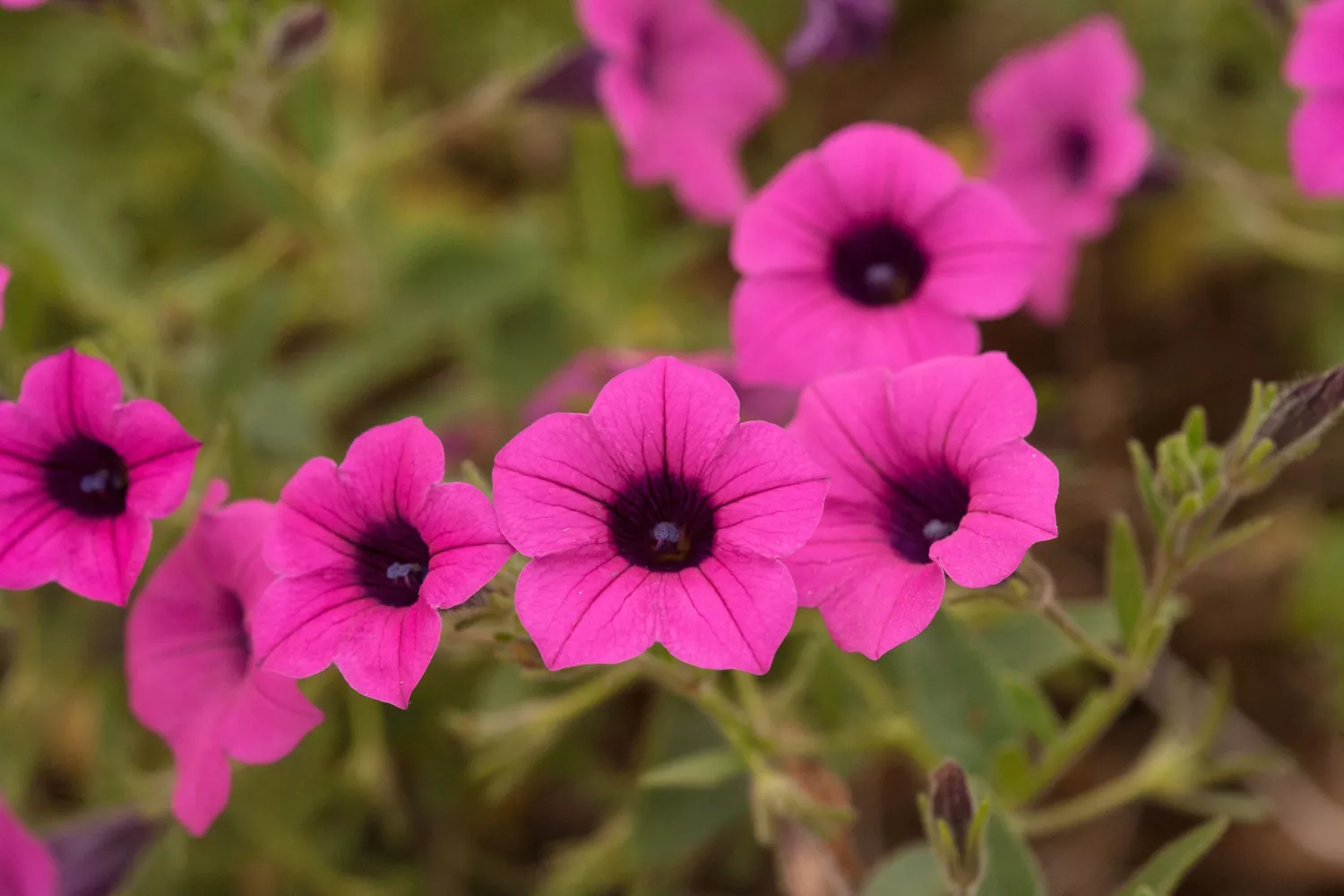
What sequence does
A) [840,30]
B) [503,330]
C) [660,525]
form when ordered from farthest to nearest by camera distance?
[503,330] → [840,30] → [660,525]

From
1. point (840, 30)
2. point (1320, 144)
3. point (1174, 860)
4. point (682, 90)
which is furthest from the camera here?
point (682, 90)

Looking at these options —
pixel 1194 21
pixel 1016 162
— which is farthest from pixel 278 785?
pixel 1194 21

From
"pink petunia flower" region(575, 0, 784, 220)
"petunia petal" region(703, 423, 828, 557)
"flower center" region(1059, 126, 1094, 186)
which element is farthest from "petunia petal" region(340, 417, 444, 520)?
"flower center" region(1059, 126, 1094, 186)

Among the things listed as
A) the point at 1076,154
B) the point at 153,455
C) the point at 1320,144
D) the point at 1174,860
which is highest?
the point at 1076,154

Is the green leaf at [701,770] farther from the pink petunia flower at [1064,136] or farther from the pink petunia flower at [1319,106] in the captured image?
the pink petunia flower at [1319,106]

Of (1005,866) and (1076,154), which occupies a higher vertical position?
(1076,154)

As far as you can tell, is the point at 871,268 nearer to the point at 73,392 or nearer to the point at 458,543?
the point at 458,543

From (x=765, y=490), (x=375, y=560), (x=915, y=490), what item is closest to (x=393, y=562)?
(x=375, y=560)
